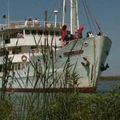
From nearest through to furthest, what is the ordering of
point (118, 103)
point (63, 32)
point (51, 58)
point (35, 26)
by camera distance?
point (51, 58), point (118, 103), point (63, 32), point (35, 26)

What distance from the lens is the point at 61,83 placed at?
682 centimetres

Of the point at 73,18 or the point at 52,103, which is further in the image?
the point at 73,18

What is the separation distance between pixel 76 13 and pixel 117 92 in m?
31.8

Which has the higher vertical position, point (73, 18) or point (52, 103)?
point (73, 18)

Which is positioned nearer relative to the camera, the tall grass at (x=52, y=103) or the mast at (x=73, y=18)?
the tall grass at (x=52, y=103)

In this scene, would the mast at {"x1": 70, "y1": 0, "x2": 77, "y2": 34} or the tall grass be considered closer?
the tall grass

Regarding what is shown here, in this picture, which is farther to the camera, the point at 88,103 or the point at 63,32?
the point at 63,32

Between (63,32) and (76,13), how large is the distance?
2313 millimetres

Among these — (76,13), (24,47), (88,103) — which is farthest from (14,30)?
(88,103)

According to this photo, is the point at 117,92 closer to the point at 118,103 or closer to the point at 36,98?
the point at 118,103

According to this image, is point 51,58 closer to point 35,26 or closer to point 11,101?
point 11,101

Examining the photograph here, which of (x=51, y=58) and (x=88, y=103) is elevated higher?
(x=51, y=58)

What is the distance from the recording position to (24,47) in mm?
43000

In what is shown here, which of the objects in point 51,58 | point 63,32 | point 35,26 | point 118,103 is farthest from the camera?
point 35,26
